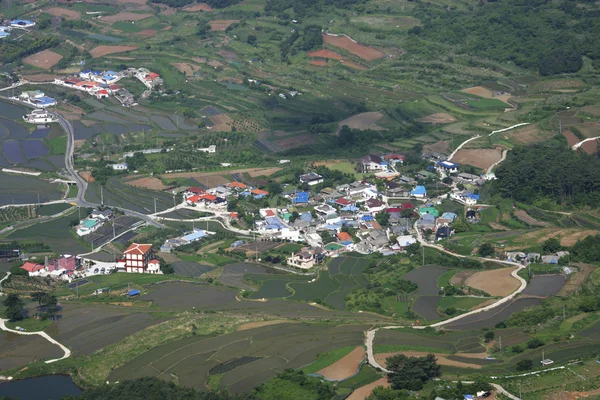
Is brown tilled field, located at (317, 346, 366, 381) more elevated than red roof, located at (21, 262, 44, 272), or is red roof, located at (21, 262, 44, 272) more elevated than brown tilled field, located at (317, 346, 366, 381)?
brown tilled field, located at (317, 346, 366, 381)

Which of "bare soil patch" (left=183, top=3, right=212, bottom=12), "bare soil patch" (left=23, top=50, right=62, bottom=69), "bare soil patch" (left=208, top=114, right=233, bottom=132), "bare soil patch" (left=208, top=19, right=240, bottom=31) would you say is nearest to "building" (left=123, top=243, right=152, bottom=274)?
"bare soil patch" (left=208, top=114, right=233, bottom=132)

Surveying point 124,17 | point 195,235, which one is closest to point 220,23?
point 124,17

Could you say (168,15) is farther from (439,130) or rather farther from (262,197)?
(262,197)

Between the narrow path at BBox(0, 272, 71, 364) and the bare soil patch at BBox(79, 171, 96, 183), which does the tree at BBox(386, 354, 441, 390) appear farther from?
the bare soil patch at BBox(79, 171, 96, 183)

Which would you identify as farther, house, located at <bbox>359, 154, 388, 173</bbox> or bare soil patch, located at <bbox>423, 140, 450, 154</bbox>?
bare soil patch, located at <bbox>423, 140, 450, 154</bbox>

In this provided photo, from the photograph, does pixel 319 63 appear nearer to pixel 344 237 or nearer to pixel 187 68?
pixel 187 68

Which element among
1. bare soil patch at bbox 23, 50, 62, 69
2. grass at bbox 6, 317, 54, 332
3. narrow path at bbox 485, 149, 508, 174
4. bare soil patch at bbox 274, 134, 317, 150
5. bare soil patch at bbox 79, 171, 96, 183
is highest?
grass at bbox 6, 317, 54, 332

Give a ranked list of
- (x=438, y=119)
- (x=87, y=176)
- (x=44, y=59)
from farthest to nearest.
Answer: (x=44, y=59)
(x=438, y=119)
(x=87, y=176)
